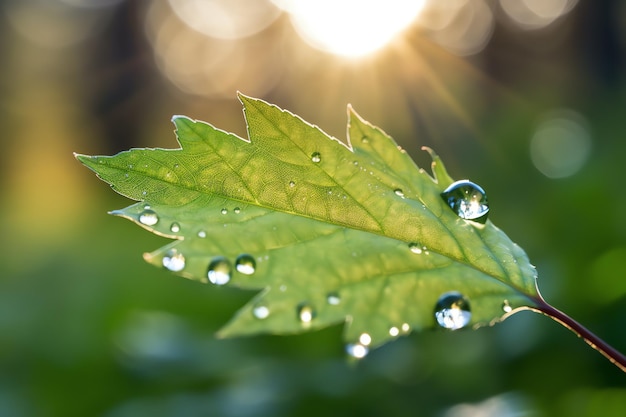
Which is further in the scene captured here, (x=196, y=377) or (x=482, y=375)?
(x=196, y=377)

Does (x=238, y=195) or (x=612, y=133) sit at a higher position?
(x=612, y=133)

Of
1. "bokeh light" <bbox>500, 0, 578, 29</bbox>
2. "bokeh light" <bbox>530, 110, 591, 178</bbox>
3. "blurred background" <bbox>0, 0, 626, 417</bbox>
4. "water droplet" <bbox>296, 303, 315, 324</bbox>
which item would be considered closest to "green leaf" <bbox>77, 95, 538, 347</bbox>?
"water droplet" <bbox>296, 303, 315, 324</bbox>

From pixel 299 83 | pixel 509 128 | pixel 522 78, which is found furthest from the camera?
pixel 299 83

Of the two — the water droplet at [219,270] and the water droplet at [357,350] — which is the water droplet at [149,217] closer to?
the water droplet at [219,270]

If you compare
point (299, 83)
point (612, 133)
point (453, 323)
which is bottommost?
point (453, 323)

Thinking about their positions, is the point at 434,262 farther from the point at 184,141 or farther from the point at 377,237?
the point at 184,141

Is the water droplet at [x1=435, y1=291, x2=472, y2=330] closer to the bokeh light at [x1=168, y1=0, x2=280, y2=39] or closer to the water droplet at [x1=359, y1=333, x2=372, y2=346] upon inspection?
the water droplet at [x1=359, y1=333, x2=372, y2=346]

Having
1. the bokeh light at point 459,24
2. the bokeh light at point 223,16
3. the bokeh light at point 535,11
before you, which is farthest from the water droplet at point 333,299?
the bokeh light at point 223,16

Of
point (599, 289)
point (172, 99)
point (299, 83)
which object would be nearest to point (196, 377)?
point (599, 289)
